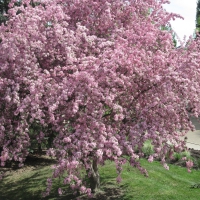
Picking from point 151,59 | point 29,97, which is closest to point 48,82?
point 29,97

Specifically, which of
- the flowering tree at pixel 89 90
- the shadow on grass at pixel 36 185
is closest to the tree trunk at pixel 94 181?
the shadow on grass at pixel 36 185

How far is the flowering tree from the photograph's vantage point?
5.78m

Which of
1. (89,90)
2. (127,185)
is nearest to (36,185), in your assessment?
(127,185)

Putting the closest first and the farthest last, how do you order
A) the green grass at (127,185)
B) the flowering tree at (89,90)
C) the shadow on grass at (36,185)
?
the flowering tree at (89,90) → the green grass at (127,185) → the shadow on grass at (36,185)

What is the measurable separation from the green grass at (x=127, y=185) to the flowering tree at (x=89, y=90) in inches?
88.3

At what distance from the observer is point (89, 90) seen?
5711 mm

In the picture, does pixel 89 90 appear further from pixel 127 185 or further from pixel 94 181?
pixel 127 185

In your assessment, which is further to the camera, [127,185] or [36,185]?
[36,185]

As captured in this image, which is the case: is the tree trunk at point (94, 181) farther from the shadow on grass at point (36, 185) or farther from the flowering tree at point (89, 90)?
the flowering tree at point (89, 90)

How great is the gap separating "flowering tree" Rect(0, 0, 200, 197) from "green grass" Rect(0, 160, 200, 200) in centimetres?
224

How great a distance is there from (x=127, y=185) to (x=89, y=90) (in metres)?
4.55

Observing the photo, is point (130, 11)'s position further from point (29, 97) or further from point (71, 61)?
point (29, 97)

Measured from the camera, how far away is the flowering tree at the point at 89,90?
5779 mm

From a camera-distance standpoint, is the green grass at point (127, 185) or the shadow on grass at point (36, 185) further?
the shadow on grass at point (36, 185)
